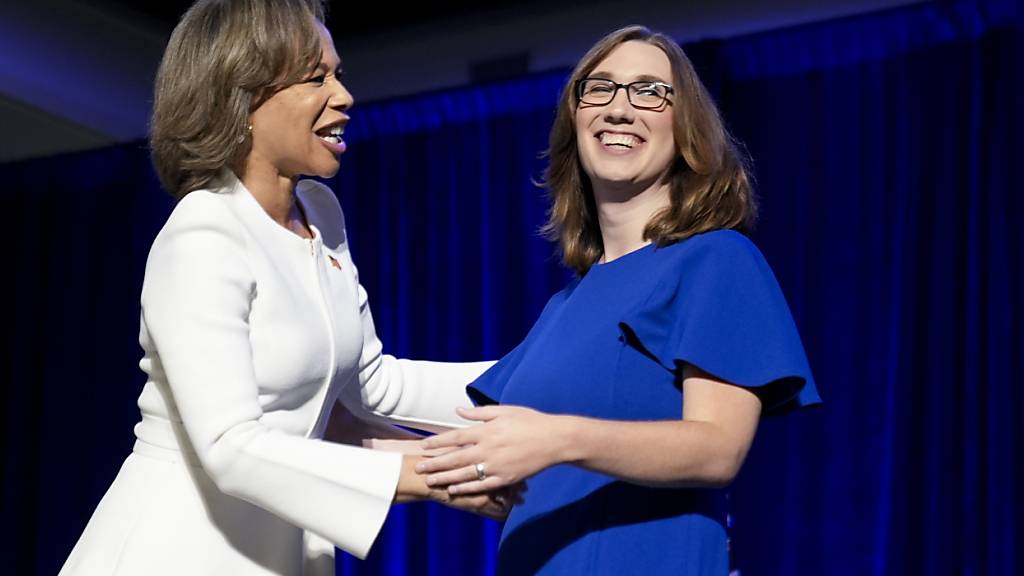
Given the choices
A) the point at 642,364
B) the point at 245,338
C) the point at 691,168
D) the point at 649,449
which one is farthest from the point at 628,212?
the point at 245,338

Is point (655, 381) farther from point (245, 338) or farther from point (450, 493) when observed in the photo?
point (245, 338)

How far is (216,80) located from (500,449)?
2.13 ft

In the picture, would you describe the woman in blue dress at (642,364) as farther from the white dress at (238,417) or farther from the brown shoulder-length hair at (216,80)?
the brown shoulder-length hair at (216,80)

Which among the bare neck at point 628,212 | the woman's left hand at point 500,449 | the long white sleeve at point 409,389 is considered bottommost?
the woman's left hand at point 500,449

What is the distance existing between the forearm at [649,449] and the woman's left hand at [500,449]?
10 millimetres

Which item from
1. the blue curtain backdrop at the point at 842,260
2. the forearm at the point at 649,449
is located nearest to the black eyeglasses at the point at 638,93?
the forearm at the point at 649,449

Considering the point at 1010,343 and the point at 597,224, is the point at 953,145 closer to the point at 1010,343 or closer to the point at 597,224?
the point at 1010,343

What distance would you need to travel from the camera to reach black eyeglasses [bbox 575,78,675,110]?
1.74 metres

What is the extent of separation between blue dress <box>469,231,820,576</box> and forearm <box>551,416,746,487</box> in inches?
3.3

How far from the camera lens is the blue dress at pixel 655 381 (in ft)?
4.97

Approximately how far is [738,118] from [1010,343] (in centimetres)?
107

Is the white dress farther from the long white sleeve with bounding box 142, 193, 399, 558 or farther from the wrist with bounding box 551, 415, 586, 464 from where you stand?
the wrist with bounding box 551, 415, 586, 464

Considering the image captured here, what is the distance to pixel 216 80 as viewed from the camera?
1705 mm

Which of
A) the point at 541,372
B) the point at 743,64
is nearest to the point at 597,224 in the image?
the point at 541,372
